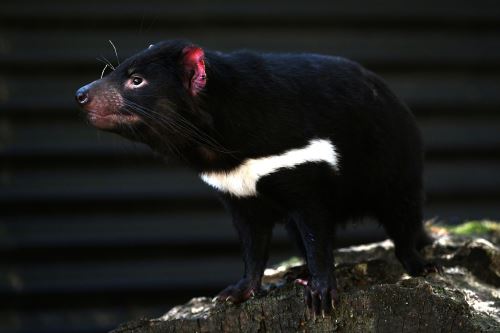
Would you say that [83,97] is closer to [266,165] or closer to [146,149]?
→ [266,165]

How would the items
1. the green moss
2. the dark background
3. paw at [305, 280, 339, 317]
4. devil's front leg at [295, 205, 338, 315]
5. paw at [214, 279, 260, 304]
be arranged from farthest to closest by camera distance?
the dark background, the green moss, paw at [214, 279, 260, 304], devil's front leg at [295, 205, 338, 315], paw at [305, 280, 339, 317]

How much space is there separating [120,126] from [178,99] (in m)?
0.21

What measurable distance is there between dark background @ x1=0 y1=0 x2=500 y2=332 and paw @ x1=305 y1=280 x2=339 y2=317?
260 centimetres

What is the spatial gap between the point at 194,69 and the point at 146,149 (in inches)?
98.0

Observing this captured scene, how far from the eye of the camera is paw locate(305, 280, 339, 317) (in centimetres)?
236

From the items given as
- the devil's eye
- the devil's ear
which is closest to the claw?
the devil's ear

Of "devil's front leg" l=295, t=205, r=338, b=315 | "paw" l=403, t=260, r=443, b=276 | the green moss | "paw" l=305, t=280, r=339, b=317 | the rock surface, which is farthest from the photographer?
the green moss

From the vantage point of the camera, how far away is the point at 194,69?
2.45 m

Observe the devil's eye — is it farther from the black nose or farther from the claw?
the claw

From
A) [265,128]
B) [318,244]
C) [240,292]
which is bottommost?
[240,292]

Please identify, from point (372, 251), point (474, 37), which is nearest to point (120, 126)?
point (372, 251)

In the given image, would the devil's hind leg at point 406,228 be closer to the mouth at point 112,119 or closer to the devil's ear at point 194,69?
the devil's ear at point 194,69

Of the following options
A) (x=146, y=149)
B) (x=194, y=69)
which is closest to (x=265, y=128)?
(x=194, y=69)

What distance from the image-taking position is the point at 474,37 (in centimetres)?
509
